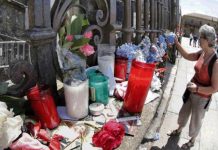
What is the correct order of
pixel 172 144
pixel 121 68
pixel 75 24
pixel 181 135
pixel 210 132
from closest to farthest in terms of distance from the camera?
pixel 75 24
pixel 121 68
pixel 172 144
pixel 181 135
pixel 210 132

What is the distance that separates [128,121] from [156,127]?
0.82 metres

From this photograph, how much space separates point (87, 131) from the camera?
235 cm

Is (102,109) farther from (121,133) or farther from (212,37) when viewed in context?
(212,37)

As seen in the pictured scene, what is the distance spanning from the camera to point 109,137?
2.10 m

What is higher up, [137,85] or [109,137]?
[137,85]

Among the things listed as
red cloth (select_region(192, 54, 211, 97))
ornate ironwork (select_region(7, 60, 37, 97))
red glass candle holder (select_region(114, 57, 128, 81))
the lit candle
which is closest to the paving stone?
red cloth (select_region(192, 54, 211, 97))

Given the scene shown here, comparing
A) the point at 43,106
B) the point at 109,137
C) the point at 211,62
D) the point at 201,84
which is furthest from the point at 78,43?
the point at 201,84

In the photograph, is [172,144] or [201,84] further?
[172,144]

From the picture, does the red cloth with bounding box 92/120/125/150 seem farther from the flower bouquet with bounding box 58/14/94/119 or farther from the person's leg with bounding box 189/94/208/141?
the person's leg with bounding box 189/94/208/141

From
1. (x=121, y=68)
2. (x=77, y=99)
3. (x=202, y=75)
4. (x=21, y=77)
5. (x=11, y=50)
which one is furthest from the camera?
(x=11, y=50)

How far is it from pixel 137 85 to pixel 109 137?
0.79 metres

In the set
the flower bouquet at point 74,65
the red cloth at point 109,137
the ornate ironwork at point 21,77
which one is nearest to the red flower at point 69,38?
the flower bouquet at point 74,65

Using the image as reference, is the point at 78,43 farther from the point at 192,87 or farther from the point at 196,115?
the point at 196,115

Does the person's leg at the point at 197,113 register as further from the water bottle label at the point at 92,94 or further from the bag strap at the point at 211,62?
the water bottle label at the point at 92,94
